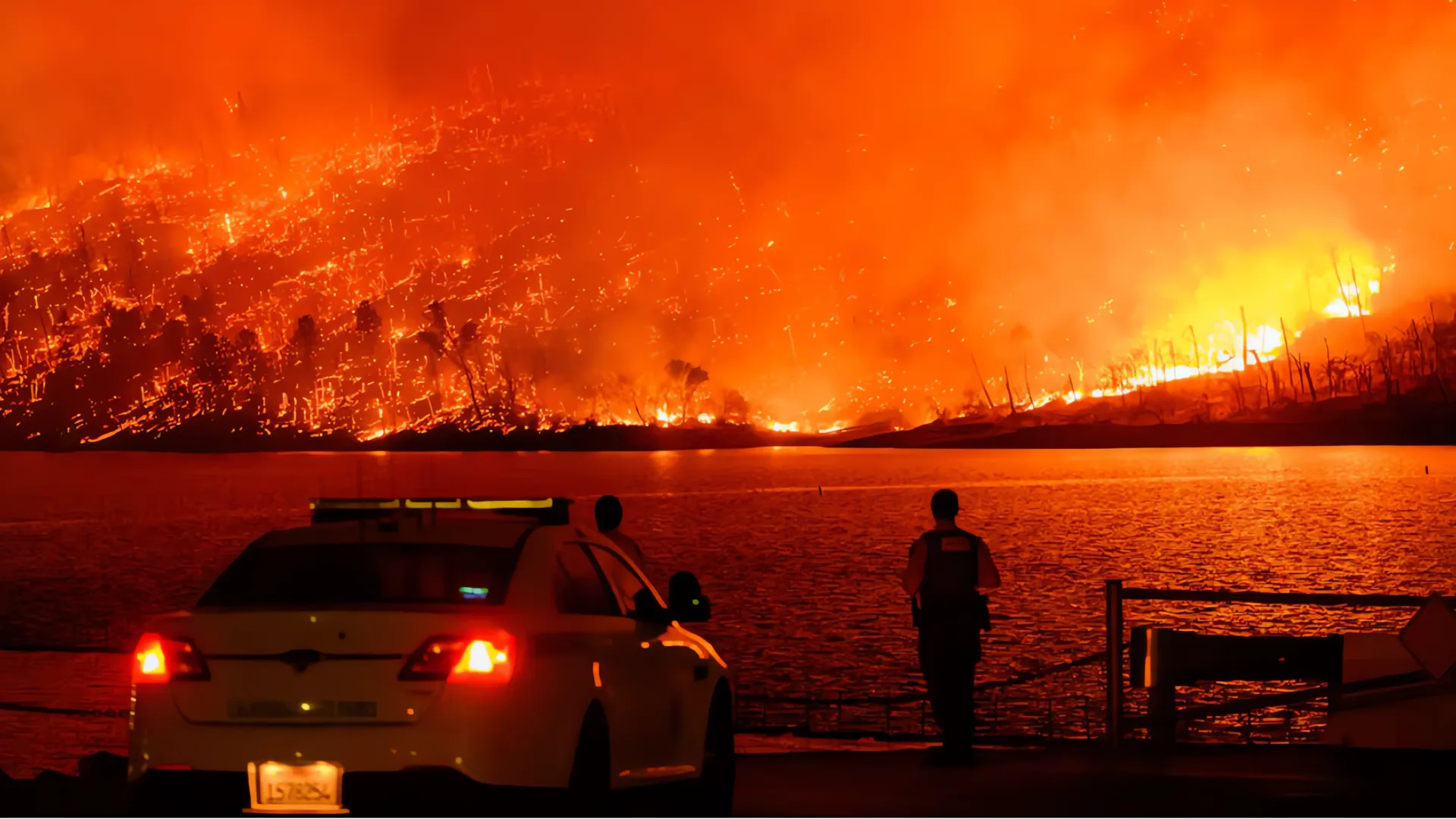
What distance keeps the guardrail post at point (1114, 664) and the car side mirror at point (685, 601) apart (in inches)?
184

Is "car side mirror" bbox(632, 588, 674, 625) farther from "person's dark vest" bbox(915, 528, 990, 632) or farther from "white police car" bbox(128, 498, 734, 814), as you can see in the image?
Result: "person's dark vest" bbox(915, 528, 990, 632)

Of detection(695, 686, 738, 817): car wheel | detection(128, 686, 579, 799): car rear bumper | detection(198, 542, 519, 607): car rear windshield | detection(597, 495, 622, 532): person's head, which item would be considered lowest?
detection(695, 686, 738, 817): car wheel

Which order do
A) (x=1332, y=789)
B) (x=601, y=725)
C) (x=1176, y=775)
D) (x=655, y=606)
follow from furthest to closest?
(x=1176, y=775) → (x=1332, y=789) → (x=655, y=606) → (x=601, y=725)

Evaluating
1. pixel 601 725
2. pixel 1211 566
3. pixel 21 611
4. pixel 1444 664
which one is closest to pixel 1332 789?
pixel 1444 664

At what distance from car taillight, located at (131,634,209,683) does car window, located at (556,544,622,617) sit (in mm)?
1703

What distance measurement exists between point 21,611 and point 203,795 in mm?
75796

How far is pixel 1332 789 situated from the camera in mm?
12227

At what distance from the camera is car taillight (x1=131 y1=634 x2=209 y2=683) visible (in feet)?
27.8

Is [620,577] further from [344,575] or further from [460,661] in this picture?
[460,661]

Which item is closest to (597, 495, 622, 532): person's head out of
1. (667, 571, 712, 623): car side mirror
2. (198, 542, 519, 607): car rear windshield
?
(667, 571, 712, 623): car side mirror

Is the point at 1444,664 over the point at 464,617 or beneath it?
beneath

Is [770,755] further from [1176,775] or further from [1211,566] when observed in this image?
[1211,566]

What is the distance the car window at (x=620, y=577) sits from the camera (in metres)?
10.3

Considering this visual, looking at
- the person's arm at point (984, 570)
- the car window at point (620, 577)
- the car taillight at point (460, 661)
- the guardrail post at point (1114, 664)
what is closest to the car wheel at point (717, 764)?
the car window at point (620, 577)
